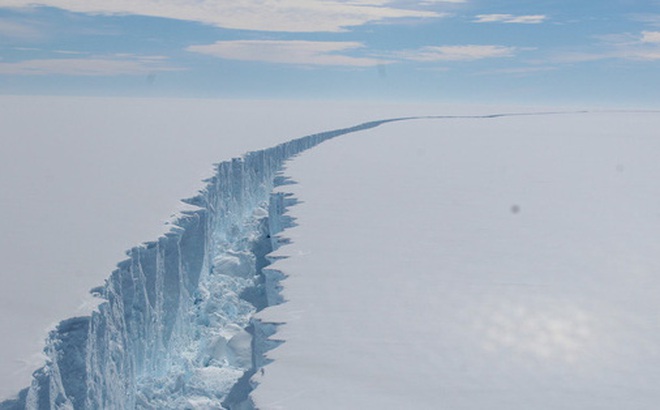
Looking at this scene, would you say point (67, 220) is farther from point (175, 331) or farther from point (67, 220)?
point (175, 331)

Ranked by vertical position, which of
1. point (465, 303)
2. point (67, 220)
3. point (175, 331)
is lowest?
point (175, 331)

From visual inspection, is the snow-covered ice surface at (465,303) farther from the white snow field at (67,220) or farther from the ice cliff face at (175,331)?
the white snow field at (67,220)

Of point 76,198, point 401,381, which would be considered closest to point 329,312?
point 401,381

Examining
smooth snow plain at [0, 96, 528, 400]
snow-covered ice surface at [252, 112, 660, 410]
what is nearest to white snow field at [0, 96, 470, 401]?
smooth snow plain at [0, 96, 528, 400]

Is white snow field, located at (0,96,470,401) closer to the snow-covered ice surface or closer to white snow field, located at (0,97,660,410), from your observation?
white snow field, located at (0,97,660,410)

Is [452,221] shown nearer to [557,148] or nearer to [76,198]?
[76,198]

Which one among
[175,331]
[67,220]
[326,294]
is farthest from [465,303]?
[67,220]
